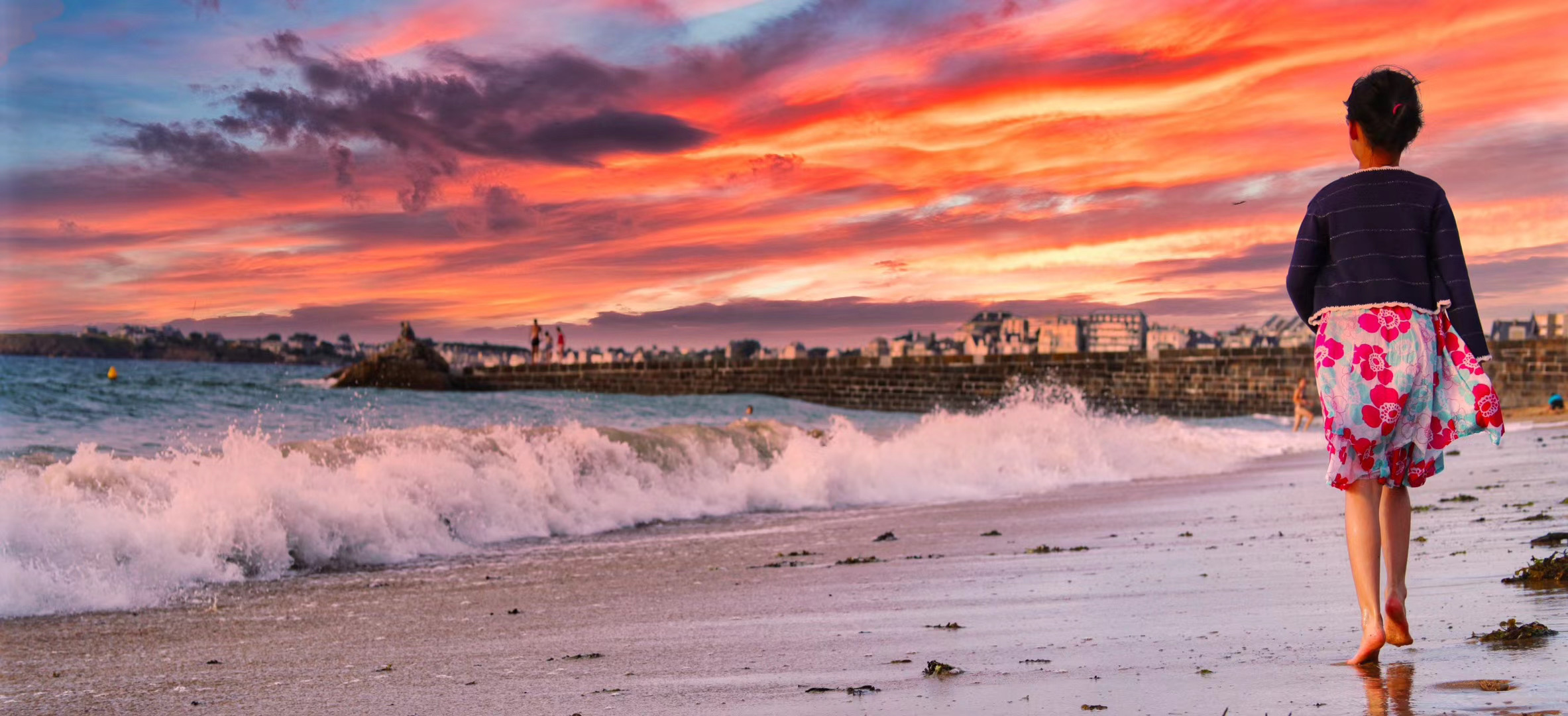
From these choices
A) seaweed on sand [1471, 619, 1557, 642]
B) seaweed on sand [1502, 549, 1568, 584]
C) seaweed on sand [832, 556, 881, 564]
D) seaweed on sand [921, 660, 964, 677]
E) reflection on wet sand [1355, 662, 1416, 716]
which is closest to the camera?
reflection on wet sand [1355, 662, 1416, 716]

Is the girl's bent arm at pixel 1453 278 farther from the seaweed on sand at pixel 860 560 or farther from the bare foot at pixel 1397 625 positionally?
the seaweed on sand at pixel 860 560

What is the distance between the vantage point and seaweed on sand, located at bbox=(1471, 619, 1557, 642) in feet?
11.7

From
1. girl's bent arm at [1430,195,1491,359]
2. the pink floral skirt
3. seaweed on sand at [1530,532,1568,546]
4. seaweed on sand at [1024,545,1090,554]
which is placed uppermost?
girl's bent arm at [1430,195,1491,359]

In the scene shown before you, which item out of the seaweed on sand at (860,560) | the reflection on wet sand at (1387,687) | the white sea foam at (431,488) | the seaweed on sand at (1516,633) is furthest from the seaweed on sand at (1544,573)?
the white sea foam at (431,488)

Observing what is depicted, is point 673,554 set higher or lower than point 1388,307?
lower

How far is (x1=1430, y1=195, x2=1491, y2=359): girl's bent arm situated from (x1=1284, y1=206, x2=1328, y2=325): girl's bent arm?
11.9 inches

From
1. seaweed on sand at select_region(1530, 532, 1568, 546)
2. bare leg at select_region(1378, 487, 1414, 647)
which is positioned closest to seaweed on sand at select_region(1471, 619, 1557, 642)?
bare leg at select_region(1378, 487, 1414, 647)

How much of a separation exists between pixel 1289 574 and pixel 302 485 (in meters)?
6.91

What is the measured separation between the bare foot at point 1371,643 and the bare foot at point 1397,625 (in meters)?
0.10

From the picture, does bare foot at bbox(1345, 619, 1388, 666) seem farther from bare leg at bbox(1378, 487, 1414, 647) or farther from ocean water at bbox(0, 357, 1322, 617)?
ocean water at bbox(0, 357, 1322, 617)

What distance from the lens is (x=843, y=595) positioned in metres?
5.99

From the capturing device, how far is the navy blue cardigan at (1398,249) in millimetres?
3555

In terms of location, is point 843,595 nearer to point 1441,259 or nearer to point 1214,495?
point 1441,259

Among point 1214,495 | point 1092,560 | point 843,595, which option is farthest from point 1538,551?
point 1214,495
